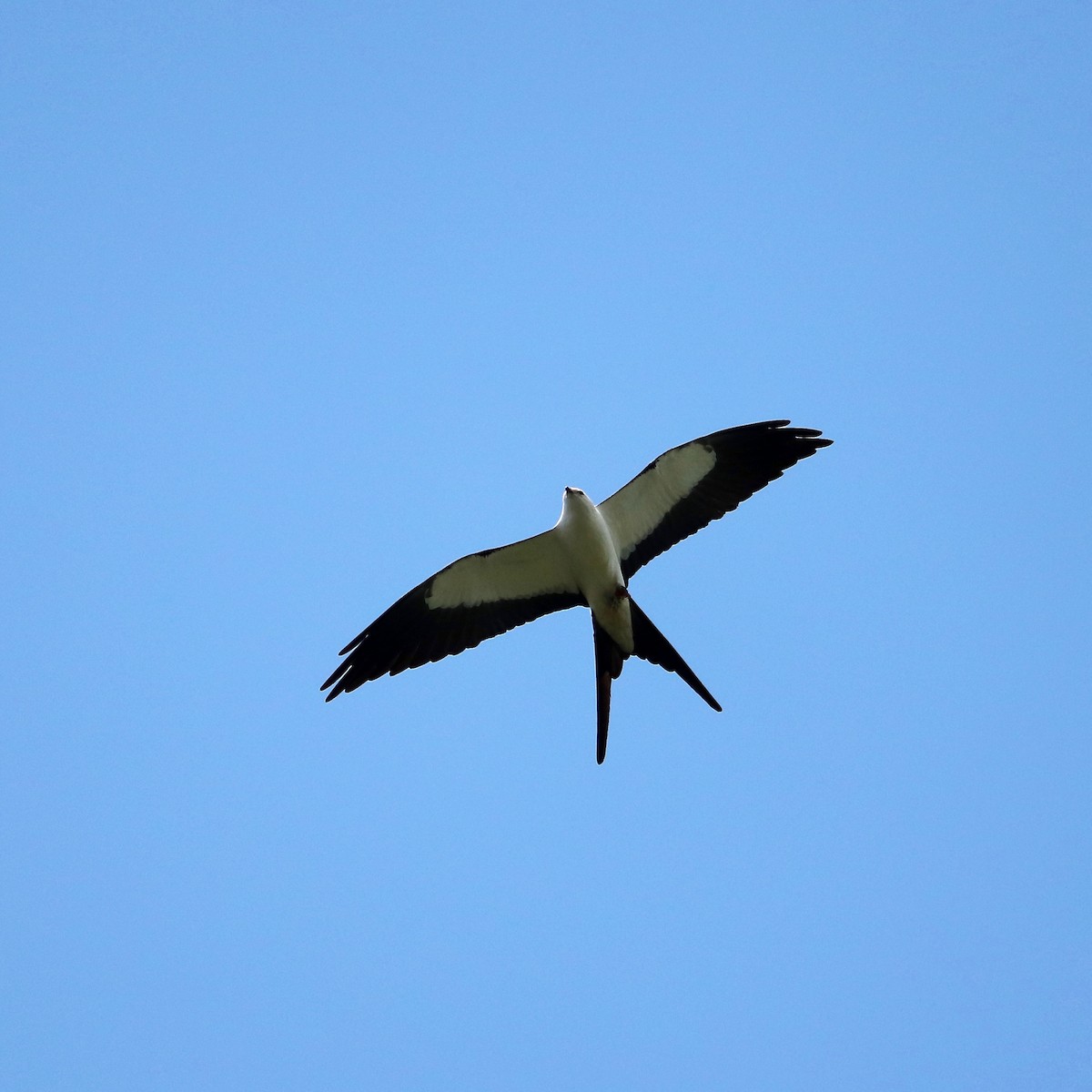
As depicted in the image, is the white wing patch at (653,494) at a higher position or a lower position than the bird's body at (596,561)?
higher

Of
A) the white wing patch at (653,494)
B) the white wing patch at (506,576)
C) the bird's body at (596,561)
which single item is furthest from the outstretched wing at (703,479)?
the white wing patch at (506,576)

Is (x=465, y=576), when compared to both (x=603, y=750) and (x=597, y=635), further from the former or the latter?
(x=603, y=750)

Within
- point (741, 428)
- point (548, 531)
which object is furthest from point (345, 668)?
point (741, 428)

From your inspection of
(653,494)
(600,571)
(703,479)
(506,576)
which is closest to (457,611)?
(506,576)

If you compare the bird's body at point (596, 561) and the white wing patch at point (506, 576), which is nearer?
the bird's body at point (596, 561)

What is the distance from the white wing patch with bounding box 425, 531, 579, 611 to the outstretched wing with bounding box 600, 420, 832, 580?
1.78 feet

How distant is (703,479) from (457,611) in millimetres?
2252

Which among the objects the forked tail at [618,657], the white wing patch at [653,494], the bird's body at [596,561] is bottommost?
the forked tail at [618,657]

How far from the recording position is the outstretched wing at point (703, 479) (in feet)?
26.1

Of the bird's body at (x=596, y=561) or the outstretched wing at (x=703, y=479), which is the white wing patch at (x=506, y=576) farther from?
the outstretched wing at (x=703, y=479)

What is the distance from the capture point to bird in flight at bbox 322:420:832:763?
7.86 meters

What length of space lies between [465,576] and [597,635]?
1.17 m

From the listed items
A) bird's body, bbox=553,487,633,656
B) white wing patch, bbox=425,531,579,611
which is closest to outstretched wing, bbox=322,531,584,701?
white wing patch, bbox=425,531,579,611

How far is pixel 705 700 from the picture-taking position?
7.38 meters
